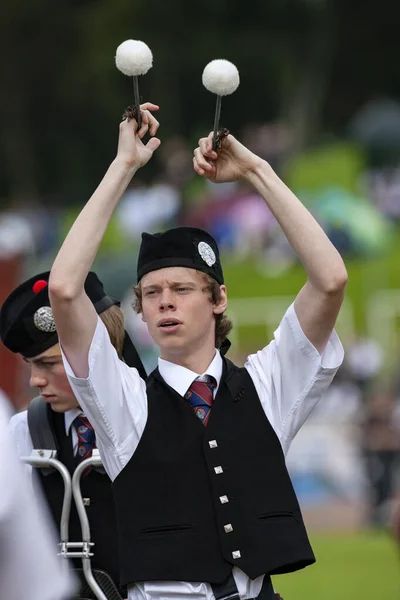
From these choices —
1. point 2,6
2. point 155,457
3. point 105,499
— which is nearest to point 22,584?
point 155,457

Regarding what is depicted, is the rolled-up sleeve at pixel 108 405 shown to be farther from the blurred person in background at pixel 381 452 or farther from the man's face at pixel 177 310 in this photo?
the blurred person in background at pixel 381 452

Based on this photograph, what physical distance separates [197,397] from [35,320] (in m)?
0.88

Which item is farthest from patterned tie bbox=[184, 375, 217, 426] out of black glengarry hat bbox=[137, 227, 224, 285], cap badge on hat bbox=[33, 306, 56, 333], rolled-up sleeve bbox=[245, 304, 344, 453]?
cap badge on hat bbox=[33, 306, 56, 333]

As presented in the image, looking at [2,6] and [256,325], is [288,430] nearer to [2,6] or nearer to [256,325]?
[256,325]

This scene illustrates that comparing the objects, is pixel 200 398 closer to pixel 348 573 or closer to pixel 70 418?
pixel 70 418

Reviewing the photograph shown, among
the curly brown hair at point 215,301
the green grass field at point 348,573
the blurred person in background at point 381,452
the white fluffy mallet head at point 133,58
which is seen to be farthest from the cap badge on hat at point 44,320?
the blurred person in background at point 381,452

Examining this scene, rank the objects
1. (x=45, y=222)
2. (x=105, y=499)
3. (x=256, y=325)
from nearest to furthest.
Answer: (x=105, y=499)
(x=256, y=325)
(x=45, y=222)

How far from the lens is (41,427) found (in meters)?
4.90

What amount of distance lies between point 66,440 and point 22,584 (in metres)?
2.44

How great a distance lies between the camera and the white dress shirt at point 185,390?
161 inches

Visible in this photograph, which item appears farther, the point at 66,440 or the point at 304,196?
the point at 304,196

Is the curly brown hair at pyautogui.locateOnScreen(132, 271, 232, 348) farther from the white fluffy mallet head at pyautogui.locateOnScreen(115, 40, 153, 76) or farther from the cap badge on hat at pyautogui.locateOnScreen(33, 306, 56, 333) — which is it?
the white fluffy mallet head at pyautogui.locateOnScreen(115, 40, 153, 76)

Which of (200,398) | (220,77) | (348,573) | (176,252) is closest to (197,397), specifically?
(200,398)

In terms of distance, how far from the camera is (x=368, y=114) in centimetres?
3859
